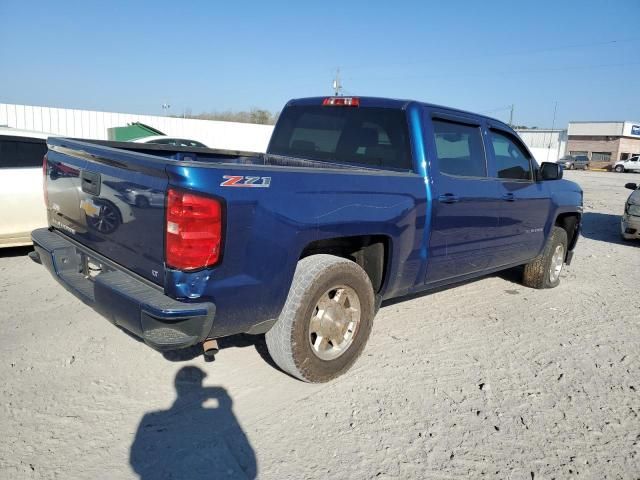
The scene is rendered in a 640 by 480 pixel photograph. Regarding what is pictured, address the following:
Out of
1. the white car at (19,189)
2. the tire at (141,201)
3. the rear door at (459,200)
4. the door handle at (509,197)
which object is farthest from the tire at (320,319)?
the white car at (19,189)

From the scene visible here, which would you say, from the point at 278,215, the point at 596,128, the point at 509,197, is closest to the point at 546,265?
the point at 509,197

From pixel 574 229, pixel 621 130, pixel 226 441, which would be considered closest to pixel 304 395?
pixel 226 441

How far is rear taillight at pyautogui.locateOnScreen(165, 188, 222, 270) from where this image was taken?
2371 millimetres

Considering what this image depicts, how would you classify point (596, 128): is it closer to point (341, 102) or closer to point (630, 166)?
point (630, 166)

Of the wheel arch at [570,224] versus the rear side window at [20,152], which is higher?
the rear side window at [20,152]

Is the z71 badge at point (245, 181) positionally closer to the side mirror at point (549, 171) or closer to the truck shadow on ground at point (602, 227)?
the side mirror at point (549, 171)

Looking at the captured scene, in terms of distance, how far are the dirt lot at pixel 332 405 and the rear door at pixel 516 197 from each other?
2.75 ft

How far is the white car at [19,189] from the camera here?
5566 millimetres

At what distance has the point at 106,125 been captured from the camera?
16938mm

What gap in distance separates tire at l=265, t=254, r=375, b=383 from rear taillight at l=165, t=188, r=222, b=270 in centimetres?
70

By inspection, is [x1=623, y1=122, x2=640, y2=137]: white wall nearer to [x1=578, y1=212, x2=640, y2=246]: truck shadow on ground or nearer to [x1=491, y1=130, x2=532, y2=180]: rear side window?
[x1=578, y1=212, x2=640, y2=246]: truck shadow on ground

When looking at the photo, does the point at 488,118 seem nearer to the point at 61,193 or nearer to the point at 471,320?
the point at 471,320

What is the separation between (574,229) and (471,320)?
2530 mm

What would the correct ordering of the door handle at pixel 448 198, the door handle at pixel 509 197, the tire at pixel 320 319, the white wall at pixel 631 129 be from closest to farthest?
1. the tire at pixel 320 319
2. the door handle at pixel 448 198
3. the door handle at pixel 509 197
4. the white wall at pixel 631 129
